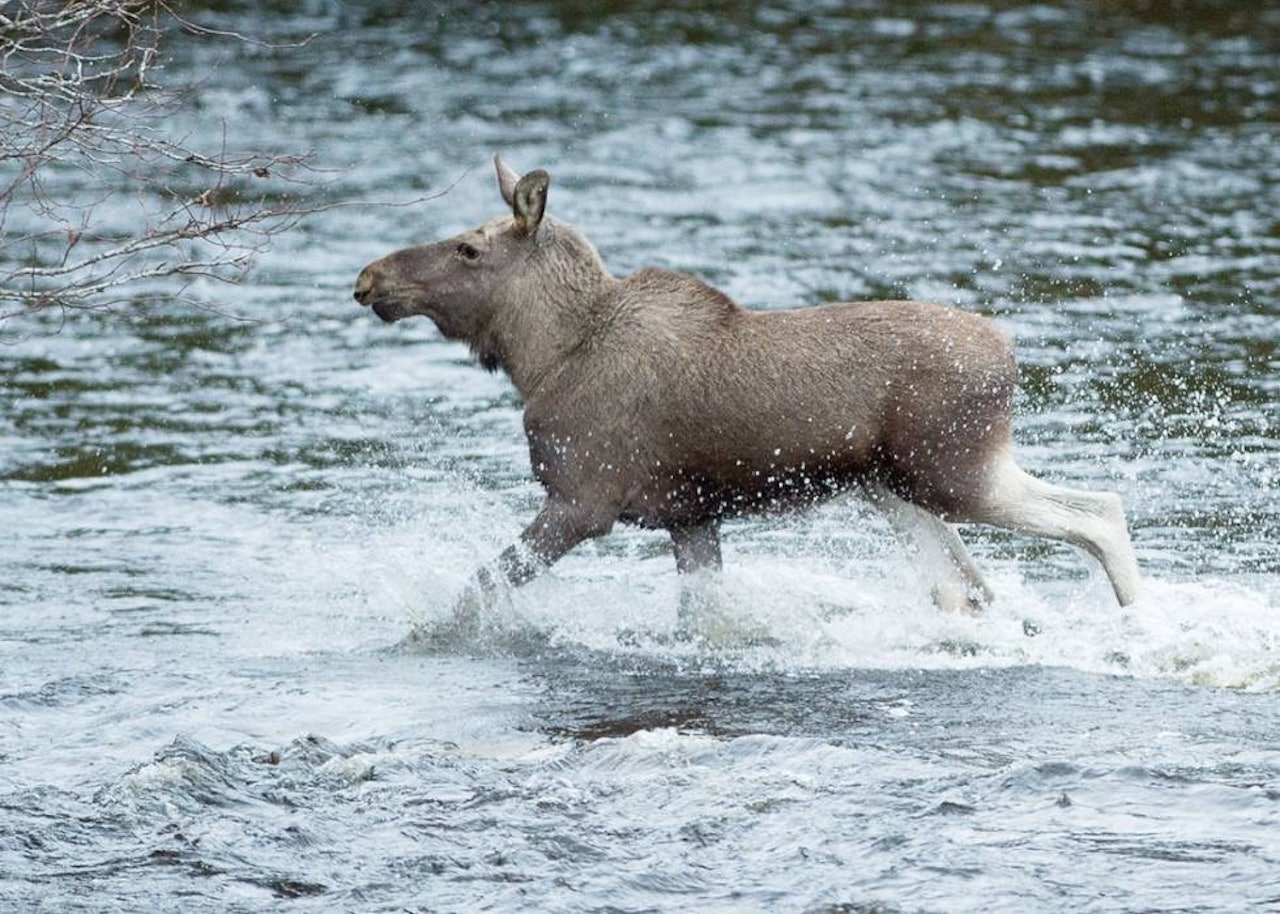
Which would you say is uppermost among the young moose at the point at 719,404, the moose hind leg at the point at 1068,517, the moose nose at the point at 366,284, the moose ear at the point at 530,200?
the moose ear at the point at 530,200

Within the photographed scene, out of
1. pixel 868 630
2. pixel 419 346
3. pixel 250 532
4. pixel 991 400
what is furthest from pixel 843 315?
pixel 419 346

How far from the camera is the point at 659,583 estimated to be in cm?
1016

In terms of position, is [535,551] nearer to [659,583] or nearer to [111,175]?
[659,583]

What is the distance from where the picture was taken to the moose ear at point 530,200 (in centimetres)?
931

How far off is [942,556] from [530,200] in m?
2.25

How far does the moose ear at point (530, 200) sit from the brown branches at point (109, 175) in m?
0.90

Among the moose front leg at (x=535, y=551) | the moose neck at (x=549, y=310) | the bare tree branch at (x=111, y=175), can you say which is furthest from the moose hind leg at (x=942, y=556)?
the bare tree branch at (x=111, y=175)

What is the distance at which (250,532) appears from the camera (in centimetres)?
1125

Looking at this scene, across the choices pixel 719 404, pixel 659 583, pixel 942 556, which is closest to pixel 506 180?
pixel 719 404

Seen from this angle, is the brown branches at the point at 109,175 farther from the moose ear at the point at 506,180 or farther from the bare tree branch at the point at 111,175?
the moose ear at the point at 506,180

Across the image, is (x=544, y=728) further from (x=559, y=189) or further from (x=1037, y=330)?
(x=559, y=189)

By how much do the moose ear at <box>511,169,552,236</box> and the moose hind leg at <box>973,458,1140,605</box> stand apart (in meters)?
2.15

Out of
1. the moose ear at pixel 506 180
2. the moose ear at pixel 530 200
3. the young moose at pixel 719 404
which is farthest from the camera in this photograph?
the moose ear at pixel 506 180

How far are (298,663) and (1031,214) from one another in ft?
32.5
